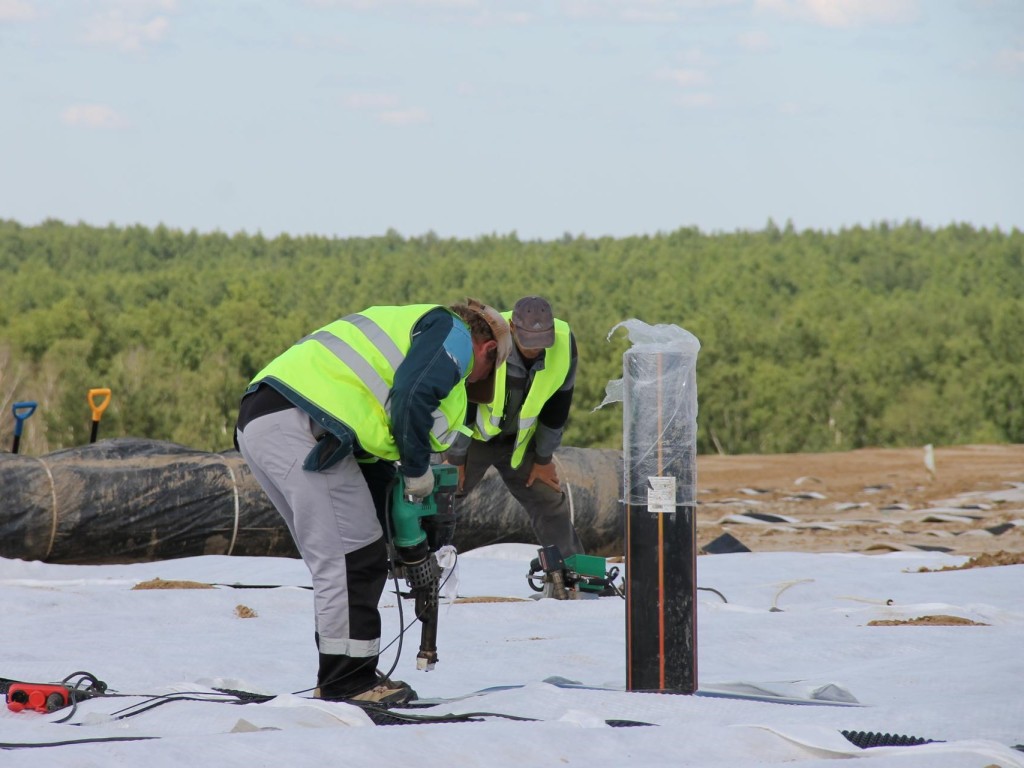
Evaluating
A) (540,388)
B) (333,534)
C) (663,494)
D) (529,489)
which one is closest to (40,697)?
(333,534)

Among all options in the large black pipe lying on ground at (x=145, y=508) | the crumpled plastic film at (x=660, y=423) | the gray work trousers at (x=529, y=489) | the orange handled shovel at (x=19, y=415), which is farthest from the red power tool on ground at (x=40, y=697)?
the orange handled shovel at (x=19, y=415)

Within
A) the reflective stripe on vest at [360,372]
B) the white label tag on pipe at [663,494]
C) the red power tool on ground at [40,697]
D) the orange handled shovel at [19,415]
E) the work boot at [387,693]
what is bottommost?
the work boot at [387,693]

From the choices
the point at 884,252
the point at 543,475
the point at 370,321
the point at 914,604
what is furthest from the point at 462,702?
the point at 884,252

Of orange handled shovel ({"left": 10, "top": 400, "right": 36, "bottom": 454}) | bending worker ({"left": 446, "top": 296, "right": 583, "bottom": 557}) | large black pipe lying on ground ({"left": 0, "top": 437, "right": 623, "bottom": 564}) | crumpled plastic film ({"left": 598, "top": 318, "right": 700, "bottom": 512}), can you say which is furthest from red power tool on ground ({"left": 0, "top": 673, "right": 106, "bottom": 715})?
orange handled shovel ({"left": 10, "top": 400, "right": 36, "bottom": 454})

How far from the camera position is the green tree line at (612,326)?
29.7 metres

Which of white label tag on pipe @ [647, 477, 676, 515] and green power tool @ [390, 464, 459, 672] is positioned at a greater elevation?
white label tag on pipe @ [647, 477, 676, 515]

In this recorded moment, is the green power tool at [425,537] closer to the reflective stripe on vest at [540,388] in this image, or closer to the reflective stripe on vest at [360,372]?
the reflective stripe on vest at [360,372]

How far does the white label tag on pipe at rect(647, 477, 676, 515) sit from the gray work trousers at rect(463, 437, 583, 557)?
93.2 inches

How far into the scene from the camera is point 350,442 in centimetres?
405

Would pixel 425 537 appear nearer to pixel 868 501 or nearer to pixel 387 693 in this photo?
pixel 387 693

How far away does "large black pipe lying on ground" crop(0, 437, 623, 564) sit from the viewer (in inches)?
319

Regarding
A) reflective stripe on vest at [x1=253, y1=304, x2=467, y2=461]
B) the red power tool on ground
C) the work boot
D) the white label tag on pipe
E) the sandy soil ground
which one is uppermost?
reflective stripe on vest at [x1=253, y1=304, x2=467, y2=461]

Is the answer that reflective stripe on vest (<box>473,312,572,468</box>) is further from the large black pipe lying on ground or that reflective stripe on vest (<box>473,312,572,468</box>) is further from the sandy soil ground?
the sandy soil ground

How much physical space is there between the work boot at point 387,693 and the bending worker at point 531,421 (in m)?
1.71
